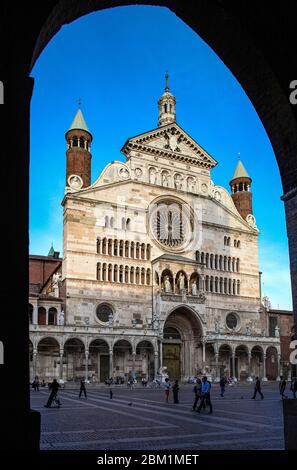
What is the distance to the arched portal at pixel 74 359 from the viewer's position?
4175cm

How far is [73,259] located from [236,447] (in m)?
35.2

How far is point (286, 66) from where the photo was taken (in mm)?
7594

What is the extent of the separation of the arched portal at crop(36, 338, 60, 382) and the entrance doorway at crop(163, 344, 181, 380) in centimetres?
1096

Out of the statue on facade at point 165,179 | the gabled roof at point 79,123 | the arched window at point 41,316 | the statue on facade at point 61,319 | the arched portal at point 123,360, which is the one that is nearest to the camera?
the statue on facade at point 61,319

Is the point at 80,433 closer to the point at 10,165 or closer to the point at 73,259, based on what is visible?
the point at 10,165

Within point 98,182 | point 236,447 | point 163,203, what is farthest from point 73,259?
point 236,447

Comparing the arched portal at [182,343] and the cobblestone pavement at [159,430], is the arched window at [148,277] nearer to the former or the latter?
the arched portal at [182,343]

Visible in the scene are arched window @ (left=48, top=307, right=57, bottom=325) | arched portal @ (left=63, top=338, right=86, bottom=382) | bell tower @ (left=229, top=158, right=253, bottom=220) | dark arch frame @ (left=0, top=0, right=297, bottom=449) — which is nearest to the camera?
dark arch frame @ (left=0, top=0, right=297, bottom=449)

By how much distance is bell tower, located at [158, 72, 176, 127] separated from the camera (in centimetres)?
5850

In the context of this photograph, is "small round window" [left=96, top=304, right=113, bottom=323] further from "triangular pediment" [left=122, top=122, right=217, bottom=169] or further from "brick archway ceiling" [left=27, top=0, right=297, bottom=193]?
"brick archway ceiling" [left=27, top=0, right=297, bottom=193]

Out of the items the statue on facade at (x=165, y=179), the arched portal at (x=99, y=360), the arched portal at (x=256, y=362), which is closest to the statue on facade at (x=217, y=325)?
Answer: the arched portal at (x=256, y=362)

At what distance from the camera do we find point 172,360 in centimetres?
4753

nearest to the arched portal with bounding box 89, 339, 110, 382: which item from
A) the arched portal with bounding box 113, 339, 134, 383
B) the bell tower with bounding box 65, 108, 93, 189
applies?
the arched portal with bounding box 113, 339, 134, 383

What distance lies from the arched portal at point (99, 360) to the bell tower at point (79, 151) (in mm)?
15569
